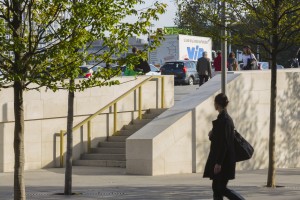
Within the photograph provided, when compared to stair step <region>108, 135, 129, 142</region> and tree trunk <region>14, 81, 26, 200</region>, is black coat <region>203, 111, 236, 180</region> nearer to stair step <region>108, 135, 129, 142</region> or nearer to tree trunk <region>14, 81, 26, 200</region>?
tree trunk <region>14, 81, 26, 200</region>

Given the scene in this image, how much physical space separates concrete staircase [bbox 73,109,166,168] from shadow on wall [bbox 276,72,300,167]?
339 centimetres

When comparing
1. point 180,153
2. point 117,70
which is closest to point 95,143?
point 180,153

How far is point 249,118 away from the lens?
23422 millimetres

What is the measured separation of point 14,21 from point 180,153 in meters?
10.1

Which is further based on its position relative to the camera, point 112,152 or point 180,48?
point 180,48

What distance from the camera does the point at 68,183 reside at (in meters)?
15.8

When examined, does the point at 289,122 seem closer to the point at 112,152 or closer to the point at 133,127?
the point at 133,127

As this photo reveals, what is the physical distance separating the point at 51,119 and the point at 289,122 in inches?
247

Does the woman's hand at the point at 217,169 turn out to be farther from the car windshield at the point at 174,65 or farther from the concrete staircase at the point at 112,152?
the car windshield at the point at 174,65

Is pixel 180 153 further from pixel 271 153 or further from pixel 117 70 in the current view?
pixel 117 70

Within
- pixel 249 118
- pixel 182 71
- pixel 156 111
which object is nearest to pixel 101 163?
pixel 156 111

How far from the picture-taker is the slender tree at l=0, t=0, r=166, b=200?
11203 mm

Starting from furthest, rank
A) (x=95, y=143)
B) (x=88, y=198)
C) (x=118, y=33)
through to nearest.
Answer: (x=95, y=143) < (x=88, y=198) < (x=118, y=33)

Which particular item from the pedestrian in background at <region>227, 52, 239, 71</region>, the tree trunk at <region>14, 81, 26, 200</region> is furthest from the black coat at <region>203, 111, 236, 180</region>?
the pedestrian in background at <region>227, 52, 239, 71</region>
